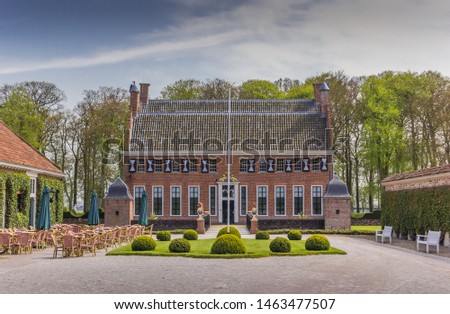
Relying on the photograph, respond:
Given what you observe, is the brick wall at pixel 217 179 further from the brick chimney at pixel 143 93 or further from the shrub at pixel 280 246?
the shrub at pixel 280 246

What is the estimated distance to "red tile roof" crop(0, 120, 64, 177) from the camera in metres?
24.0

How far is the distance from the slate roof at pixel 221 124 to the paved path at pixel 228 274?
76.5 feet

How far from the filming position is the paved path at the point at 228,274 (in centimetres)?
1175

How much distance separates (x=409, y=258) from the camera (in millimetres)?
17672

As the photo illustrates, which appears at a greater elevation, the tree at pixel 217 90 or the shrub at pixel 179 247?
the tree at pixel 217 90

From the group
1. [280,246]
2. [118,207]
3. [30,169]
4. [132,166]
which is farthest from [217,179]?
[280,246]

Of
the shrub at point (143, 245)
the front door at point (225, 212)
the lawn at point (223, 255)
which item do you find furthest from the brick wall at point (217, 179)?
the shrub at point (143, 245)

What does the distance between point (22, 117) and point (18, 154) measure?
16613 millimetres

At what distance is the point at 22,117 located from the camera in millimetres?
41281

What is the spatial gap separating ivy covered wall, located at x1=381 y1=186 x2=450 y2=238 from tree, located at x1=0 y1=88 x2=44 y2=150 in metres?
26.1

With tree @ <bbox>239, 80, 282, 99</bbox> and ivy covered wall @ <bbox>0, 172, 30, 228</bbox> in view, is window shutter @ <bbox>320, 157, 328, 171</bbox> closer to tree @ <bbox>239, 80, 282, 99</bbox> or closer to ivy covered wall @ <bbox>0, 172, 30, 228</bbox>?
tree @ <bbox>239, 80, 282, 99</bbox>

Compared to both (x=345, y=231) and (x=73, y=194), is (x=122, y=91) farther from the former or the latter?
(x=345, y=231)
